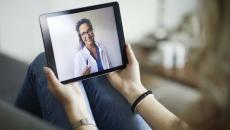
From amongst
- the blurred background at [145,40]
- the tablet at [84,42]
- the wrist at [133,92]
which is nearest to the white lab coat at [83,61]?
the tablet at [84,42]

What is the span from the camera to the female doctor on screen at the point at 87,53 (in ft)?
3.09

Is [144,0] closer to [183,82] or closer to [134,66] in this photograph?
[183,82]

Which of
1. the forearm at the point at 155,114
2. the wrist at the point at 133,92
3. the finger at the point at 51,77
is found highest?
the finger at the point at 51,77

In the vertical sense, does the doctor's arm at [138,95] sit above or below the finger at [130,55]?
below

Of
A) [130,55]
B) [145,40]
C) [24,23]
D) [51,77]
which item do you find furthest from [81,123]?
[145,40]

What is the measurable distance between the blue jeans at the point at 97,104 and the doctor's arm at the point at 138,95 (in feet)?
0.08

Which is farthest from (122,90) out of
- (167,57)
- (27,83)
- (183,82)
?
(167,57)

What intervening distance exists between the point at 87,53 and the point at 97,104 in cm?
15

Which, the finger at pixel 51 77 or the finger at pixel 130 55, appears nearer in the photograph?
the finger at pixel 51 77

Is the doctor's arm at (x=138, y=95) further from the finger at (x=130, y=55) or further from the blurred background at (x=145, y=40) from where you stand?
the blurred background at (x=145, y=40)

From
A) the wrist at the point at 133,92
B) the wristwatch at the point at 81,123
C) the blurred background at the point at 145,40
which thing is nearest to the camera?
the wristwatch at the point at 81,123

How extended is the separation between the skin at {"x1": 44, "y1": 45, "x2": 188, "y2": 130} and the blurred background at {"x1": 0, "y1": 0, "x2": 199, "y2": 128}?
35 centimetres

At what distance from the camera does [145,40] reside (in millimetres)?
2174

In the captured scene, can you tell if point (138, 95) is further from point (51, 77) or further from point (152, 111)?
point (51, 77)
